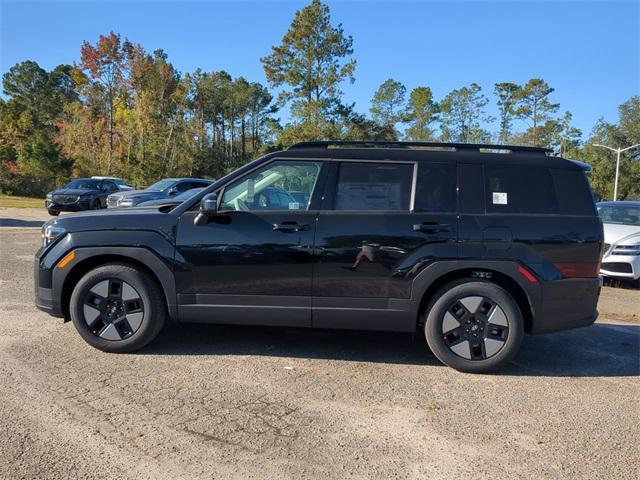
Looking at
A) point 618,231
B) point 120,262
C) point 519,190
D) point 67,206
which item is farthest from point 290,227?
point 67,206

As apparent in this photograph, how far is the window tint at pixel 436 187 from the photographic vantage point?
178 inches

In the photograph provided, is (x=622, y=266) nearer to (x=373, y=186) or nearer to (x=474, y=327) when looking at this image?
(x=474, y=327)

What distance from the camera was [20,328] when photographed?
5.38 meters

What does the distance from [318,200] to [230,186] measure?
31.8 inches

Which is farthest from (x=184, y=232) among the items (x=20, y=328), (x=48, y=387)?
(x=20, y=328)

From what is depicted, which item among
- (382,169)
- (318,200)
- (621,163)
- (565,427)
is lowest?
(565,427)

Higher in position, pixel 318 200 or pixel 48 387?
pixel 318 200

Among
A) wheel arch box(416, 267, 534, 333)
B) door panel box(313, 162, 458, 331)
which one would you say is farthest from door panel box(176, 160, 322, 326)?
wheel arch box(416, 267, 534, 333)

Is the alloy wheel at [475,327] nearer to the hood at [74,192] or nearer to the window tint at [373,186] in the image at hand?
the window tint at [373,186]

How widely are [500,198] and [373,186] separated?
111cm

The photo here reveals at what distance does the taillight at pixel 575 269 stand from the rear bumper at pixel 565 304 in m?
0.04

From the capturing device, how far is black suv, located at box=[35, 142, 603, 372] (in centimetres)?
445

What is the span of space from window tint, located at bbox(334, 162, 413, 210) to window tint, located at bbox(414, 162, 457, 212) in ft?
0.33

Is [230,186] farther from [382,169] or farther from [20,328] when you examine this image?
[20,328]
